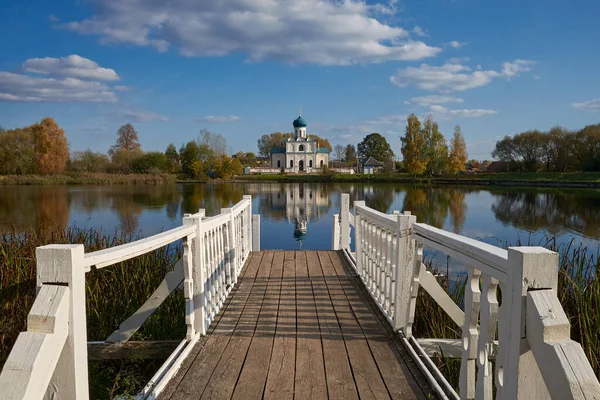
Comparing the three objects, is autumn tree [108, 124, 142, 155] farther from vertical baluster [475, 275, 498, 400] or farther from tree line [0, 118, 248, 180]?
vertical baluster [475, 275, 498, 400]

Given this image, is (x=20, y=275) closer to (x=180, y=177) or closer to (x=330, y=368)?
(x=330, y=368)

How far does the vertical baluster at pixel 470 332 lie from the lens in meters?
2.09

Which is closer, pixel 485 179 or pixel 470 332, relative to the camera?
pixel 470 332

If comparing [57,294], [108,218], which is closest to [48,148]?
[108,218]

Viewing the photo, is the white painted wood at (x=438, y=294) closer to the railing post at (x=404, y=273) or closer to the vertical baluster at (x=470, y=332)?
the railing post at (x=404, y=273)

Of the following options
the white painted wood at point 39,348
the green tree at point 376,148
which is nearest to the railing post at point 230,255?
the white painted wood at point 39,348

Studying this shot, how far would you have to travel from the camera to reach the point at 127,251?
227cm

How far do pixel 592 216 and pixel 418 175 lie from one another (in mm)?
44543

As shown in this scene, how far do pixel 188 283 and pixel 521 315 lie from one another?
2.46 meters

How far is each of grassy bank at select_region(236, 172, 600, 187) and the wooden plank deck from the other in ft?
152

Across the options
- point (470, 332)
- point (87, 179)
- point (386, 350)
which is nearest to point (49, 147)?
point (87, 179)

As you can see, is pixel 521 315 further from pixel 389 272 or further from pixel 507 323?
pixel 389 272

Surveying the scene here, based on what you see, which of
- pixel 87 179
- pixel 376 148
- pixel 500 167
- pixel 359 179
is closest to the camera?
pixel 87 179

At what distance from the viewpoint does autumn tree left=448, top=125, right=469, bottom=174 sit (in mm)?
56875
